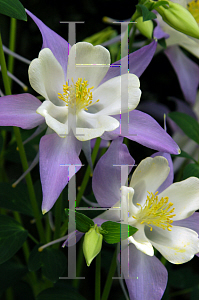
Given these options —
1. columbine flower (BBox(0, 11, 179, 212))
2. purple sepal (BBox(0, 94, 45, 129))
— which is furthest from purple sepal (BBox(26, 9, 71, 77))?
purple sepal (BBox(0, 94, 45, 129))

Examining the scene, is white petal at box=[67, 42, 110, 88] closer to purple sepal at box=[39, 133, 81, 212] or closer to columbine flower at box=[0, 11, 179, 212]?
columbine flower at box=[0, 11, 179, 212]

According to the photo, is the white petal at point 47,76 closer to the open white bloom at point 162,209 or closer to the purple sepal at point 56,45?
the purple sepal at point 56,45

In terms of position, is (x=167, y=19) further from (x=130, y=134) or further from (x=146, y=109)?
(x=146, y=109)

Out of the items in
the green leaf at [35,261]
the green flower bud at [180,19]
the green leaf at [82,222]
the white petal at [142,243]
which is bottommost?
the green leaf at [35,261]

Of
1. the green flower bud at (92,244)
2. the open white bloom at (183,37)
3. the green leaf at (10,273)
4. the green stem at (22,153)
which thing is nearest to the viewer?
the green flower bud at (92,244)

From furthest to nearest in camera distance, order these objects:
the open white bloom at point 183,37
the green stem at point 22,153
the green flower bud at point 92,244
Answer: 1. the open white bloom at point 183,37
2. the green stem at point 22,153
3. the green flower bud at point 92,244

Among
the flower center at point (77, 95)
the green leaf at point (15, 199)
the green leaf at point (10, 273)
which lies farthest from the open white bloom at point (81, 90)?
the green leaf at point (10, 273)

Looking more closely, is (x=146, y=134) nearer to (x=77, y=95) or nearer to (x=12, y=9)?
(x=77, y=95)

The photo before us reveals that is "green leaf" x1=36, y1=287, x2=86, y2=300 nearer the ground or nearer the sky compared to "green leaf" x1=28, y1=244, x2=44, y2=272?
nearer the ground
